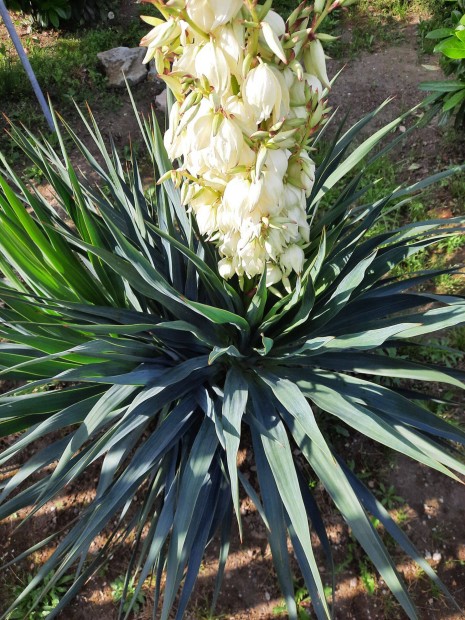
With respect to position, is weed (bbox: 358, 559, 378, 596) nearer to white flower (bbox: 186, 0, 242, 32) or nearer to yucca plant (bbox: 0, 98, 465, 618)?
yucca plant (bbox: 0, 98, 465, 618)

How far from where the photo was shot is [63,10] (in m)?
3.56

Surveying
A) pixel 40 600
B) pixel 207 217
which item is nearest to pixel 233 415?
pixel 207 217

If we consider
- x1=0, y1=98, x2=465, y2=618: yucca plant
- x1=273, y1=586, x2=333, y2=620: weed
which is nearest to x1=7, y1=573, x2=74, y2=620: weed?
x1=0, y1=98, x2=465, y2=618: yucca plant

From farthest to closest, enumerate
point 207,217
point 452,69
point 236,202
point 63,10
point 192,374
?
point 63,10, point 452,69, point 192,374, point 207,217, point 236,202

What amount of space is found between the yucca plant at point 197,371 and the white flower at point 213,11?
0.76 ft

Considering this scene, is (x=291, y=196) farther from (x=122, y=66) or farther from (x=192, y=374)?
(x=122, y=66)

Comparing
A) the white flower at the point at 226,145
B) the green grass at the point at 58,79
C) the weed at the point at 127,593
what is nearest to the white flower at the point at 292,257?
the white flower at the point at 226,145

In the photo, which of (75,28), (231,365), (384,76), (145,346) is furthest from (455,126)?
(75,28)

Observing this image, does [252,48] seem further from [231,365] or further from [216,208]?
[231,365]

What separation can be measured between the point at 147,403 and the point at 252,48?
0.82 meters

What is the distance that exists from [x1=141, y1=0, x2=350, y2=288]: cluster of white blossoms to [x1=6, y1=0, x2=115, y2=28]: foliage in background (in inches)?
133

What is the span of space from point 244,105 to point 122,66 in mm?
2794

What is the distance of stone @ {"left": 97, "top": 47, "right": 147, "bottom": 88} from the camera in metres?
3.23

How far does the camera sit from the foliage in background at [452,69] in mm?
2137
